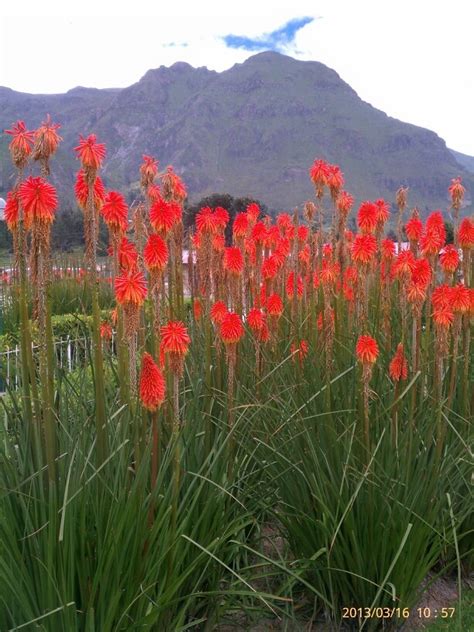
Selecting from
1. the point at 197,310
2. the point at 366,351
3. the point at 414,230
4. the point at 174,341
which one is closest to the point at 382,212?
the point at 414,230

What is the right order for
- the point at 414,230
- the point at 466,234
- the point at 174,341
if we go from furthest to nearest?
the point at 414,230
the point at 466,234
the point at 174,341

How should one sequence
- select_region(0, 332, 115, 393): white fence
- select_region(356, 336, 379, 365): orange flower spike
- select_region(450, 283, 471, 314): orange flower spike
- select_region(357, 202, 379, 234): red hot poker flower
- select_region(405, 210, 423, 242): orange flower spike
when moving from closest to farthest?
select_region(356, 336, 379, 365): orange flower spike
select_region(0, 332, 115, 393): white fence
select_region(450, 283, 471, 314): orange flower spike
select_region(357, 202, 379, 234): red hot poker flower
select_region(405, 210, 423, 242): orange flower spike

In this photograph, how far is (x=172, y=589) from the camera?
2.12 metres

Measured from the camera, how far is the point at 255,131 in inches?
5438

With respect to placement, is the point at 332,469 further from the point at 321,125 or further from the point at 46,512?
the point at 321,125

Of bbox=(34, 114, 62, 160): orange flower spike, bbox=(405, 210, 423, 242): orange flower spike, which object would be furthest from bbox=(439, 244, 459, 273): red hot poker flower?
bbox=(34, 114, 62, 160): orange flower spike

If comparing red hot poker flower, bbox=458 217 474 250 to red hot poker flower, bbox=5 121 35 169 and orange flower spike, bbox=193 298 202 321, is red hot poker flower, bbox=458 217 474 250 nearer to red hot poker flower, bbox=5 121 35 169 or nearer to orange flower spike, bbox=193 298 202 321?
orange flower spike, bbox=193 298 202 321

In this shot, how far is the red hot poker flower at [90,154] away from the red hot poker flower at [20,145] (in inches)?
6.0

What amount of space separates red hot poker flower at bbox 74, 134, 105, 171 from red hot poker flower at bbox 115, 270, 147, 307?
1.17ft

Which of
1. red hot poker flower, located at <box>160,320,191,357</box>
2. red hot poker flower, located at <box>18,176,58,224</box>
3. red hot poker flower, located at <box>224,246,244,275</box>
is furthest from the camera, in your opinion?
red hot poker flower, located at <box>224,246,244,275</box>

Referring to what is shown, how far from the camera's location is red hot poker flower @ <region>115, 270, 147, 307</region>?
1.98 m

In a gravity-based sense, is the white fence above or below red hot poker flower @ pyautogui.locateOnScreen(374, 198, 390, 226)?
below

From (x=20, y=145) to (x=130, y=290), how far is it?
1.84 ft

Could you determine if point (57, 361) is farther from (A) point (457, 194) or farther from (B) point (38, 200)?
(A) point (457, 194)
